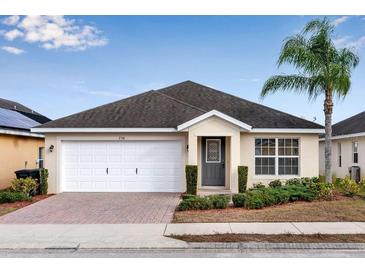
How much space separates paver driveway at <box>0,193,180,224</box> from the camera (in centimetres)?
1014

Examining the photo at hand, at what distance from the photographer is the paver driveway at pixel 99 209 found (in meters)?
10.1

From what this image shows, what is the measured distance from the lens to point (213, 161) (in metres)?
16.4

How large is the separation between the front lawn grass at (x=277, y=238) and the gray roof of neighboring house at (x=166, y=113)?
26.1 feet

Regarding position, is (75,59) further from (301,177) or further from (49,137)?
(301,177)

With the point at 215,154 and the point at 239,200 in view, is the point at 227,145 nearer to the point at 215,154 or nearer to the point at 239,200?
the point at 215,154

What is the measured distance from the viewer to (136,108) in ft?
56.7

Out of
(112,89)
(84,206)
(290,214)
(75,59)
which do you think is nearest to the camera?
(290,214)

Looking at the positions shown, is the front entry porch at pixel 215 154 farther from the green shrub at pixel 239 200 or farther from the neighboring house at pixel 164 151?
the green shrub at pixel 239 200

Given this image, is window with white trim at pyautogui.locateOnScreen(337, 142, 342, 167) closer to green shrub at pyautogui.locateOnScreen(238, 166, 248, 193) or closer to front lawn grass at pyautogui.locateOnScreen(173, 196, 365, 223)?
green shrub at pyautogui.locateOnScreen(238, 166, 248, 193)

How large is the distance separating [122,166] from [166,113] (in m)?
3.17

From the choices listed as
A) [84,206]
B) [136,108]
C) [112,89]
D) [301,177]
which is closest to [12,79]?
[112,89]

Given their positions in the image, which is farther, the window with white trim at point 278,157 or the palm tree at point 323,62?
the window with white trim at point 278,157

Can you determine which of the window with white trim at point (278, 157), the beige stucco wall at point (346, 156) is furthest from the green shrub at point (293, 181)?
the beige stucco wall at point (346, 156)
